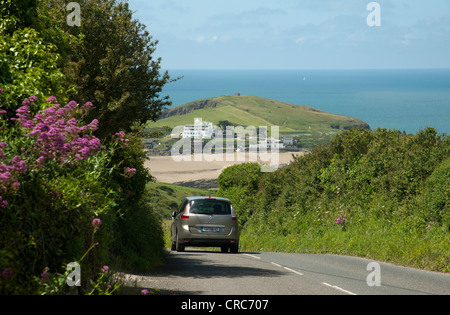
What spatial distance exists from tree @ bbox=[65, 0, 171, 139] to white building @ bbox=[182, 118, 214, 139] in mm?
146291

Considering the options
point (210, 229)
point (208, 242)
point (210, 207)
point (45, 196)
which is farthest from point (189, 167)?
point (45, 196)

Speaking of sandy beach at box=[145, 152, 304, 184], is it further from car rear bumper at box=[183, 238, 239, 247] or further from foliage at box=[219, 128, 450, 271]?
car rear bumper at box=[183, 238, 239, 247]

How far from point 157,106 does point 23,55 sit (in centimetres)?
1123

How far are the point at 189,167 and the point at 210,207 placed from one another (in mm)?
107381

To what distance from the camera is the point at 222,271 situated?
1406cm

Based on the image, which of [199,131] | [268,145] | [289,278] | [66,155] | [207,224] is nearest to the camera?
[66,155]

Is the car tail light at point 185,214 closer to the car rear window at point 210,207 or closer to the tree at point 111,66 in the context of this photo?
the car rear window at point 210,207

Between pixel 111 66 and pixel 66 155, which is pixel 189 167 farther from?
pixel 66 155

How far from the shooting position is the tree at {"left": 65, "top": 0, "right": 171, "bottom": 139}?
1962cm

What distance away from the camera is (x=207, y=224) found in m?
19.8

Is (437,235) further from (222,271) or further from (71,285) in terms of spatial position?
(71,285)

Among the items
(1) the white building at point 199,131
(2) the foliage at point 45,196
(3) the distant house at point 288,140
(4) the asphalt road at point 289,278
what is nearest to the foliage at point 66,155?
(2) the foliage at point 45,196
